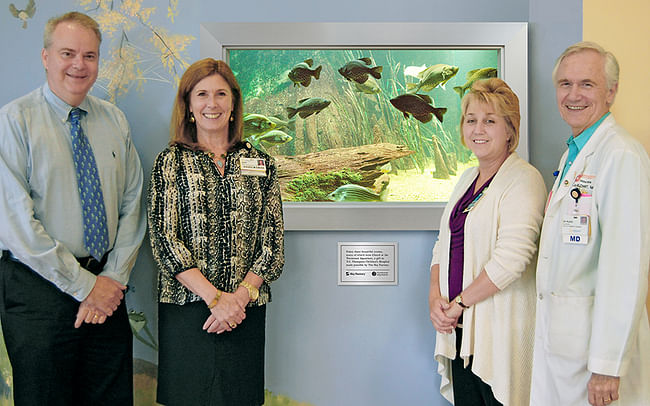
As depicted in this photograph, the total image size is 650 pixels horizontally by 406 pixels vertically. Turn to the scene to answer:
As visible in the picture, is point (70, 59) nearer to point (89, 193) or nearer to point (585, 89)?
point (89, 193)

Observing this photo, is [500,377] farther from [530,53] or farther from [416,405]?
[530,53]

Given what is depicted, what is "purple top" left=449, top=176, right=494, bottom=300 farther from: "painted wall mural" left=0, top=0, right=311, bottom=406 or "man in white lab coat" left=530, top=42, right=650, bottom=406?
"painted wall mural" left=0, top=0, right=311, bottom=406

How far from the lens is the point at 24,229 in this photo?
1710 mm

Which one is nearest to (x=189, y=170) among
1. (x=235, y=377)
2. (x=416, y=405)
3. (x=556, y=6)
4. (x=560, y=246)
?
(x=235, y=377)

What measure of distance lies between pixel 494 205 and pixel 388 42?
100 cm

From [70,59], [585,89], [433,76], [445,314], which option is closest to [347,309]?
[445,314]

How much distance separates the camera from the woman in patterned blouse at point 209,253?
181 cm

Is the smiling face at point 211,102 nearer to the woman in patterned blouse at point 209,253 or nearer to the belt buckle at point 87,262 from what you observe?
the woman in patterned blouse at point 209,253

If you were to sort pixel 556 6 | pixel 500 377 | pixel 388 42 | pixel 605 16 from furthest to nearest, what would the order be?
pixel 388 42, pixel 556 6, pixel 605 16, pixel 500 377

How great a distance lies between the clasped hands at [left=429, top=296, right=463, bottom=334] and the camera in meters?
1.77

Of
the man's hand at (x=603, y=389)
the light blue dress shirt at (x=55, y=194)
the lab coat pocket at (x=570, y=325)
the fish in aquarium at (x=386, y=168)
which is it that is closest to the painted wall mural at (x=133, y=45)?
the light blue dress shirt at (x=55, y=194)

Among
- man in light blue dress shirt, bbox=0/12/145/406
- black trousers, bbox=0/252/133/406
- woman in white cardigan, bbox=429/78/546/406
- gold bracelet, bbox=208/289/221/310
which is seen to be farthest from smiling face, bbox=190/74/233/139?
woman in white cardigan, bbox=429/78/546/406

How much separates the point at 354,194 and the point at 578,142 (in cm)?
105

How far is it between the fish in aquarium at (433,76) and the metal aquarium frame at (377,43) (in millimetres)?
103
